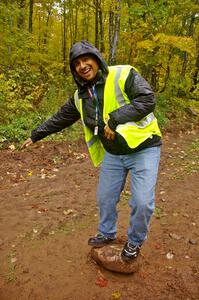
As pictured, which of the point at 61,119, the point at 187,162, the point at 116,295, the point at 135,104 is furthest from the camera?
the point at 187,162

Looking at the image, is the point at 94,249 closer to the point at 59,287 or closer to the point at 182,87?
the point at 59,287

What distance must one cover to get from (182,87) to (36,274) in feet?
40.4

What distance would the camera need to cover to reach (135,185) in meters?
3.18

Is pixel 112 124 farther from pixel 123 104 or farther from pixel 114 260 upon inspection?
pixel 114 260

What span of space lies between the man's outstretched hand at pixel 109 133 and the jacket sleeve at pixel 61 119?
0.72 meters

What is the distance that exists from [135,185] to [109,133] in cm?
54

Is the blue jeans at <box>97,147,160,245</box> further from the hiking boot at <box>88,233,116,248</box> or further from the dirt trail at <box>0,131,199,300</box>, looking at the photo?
the dirt trail at <box>0,131,199,300</box>

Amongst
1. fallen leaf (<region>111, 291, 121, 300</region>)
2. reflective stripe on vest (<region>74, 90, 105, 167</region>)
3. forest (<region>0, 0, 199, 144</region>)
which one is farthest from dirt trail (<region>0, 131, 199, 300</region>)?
forest (<region>0, 0, 199, 144</region>)

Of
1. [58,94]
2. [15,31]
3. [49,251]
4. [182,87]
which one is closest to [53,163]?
[49,251]

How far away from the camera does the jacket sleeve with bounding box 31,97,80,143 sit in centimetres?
369

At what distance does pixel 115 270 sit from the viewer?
3.57 meters

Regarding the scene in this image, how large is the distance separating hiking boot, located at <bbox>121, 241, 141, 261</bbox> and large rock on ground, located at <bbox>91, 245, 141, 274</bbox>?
5 cm

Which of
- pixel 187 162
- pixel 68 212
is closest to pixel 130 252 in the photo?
pixel 68 212

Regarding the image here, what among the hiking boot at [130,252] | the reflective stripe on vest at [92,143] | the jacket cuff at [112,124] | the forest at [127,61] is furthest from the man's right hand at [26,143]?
the forest at [127,61]
